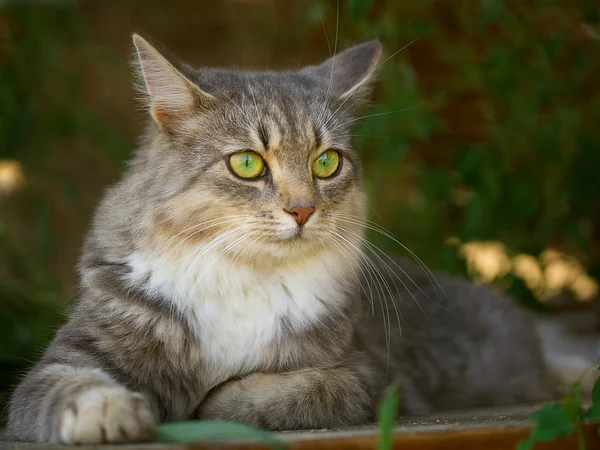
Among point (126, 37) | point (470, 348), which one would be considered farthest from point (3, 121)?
point (470, 348)

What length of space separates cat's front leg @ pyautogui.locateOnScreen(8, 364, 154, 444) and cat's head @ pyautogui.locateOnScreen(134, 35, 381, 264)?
562mm

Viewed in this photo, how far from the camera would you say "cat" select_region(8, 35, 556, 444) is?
8.08 ft

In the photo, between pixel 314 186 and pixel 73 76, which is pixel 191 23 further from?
pixel 314 186

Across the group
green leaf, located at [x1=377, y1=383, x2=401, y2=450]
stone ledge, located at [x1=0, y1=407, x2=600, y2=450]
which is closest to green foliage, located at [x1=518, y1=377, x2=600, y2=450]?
stone ledge, located at [x1=0, y1=407, x2=600, y2=450]

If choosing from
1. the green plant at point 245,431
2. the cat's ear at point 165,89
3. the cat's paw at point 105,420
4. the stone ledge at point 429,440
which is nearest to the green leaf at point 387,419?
the green plant at point 245,431

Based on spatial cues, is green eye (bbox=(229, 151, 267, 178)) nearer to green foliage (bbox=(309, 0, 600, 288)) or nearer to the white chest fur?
the white chest fur

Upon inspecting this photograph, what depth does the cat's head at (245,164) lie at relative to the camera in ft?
8.32

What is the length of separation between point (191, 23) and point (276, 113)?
11.8 ft

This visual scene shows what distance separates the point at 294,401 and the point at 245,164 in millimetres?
783

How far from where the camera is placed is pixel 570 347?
4723mm

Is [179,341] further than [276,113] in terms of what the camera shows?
No

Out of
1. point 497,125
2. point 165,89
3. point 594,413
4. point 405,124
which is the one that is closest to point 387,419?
point 594,413

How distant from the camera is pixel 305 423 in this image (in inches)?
94.0

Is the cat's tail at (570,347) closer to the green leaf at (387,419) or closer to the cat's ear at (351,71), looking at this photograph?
the cat's ear at (351,71)
